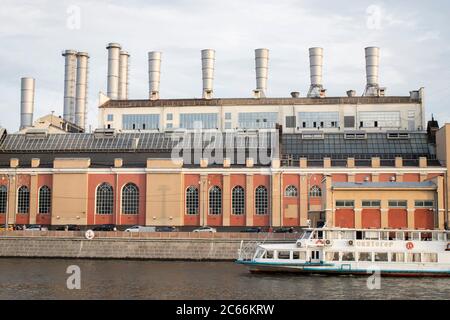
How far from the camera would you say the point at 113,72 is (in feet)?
424

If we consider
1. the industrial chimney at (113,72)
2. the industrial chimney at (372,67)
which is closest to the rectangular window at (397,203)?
the industrial chimney at (372,67)

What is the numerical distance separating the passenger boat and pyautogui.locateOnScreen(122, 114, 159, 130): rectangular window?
5398 centimetres

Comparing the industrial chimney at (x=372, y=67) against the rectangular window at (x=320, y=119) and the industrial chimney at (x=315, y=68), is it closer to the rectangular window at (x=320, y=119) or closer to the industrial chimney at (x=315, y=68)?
the industrial chimney at (x=315, y=68)

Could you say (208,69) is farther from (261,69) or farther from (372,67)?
(372,67)

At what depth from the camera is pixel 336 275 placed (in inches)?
2459

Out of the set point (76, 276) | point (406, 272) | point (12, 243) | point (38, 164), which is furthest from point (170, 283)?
point (38, 164)

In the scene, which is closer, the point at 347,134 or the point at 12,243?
the point at 12,243

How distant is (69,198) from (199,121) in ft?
91.9

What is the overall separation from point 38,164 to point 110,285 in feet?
155

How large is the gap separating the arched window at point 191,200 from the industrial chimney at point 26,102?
4704cm
